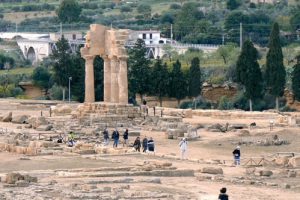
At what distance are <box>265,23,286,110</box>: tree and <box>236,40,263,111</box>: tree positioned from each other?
2.33 ft

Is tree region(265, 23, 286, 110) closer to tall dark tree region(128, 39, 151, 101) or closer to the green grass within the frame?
tall dark tree region(128, 39, 151, 101)

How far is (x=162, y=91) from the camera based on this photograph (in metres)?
95.8

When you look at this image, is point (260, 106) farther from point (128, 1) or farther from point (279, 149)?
point (128, 1)

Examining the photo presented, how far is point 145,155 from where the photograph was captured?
61156 mm

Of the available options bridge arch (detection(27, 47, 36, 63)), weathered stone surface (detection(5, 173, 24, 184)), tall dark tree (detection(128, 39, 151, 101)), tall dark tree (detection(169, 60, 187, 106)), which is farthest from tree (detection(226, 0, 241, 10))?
weathered stone surface (detection(5, 173, 24, 184))

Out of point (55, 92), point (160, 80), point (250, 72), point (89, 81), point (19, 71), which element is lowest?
point (55, 92)

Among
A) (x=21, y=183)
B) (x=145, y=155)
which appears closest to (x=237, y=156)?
(x=145, y=155)

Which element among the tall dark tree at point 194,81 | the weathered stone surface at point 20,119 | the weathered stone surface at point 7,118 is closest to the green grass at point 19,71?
the tall dark tree at point 194,81

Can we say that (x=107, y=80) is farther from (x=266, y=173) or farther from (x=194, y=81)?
(x=266, y=173)

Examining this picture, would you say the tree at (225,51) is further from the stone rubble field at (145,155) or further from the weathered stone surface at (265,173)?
the weathered stone surface at (265,173)

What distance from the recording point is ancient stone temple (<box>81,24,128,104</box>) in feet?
253

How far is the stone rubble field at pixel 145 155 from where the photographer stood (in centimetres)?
4881

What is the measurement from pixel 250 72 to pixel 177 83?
6.79m

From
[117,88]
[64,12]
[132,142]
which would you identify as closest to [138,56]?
[117,88]
